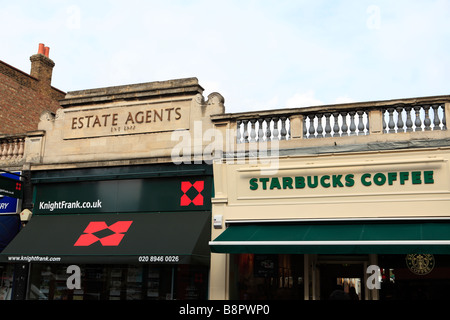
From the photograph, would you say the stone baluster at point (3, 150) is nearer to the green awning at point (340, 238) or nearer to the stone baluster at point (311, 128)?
the green awning at point (340, 238)

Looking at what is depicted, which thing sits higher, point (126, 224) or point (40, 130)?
point (40, 130)

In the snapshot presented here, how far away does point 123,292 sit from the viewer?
1288 cm

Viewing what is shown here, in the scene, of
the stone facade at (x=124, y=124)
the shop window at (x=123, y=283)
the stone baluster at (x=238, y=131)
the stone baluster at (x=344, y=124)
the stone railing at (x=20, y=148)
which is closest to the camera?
the stone baluster at (x=344, y=124)

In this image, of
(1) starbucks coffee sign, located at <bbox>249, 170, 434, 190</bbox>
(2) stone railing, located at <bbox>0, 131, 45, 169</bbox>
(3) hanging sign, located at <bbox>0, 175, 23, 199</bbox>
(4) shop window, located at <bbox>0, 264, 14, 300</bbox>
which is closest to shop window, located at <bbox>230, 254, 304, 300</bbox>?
(1) starbucks coffee sign, located at <bbox>249, 170, 434, 190</bbox>

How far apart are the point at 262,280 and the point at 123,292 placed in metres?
3.73

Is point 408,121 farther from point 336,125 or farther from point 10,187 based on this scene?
point 10,187

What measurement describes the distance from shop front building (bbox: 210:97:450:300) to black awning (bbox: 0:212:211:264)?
67 cm

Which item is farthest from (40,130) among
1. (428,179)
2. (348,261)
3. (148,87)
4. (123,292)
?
(428,179)

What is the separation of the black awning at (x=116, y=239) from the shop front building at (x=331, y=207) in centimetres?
67

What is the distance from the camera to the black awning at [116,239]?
37.8 feet

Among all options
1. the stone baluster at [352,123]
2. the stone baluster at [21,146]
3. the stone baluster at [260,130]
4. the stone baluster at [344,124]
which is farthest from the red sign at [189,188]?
the stone baluster at [21,146]
